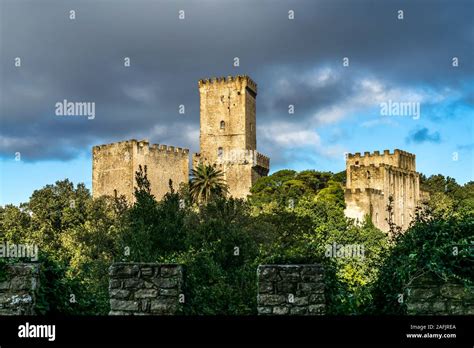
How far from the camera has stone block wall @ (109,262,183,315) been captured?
8039 millimetres

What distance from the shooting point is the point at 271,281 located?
310 inches

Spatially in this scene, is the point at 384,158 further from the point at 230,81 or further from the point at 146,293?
the point at 146,293

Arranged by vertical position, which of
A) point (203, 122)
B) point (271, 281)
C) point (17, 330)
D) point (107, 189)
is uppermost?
point (203, 122)

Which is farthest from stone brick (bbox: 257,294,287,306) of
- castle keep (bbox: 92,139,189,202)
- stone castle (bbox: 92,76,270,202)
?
stone castle (bbox: 92,76,270,202)

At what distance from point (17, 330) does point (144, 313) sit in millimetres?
1384

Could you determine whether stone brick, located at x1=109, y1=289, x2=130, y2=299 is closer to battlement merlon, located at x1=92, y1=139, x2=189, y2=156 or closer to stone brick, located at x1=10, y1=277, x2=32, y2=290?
stone brick, located at x1=10, y1=277, x2=32, y2=290

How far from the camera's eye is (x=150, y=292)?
8.06 meters

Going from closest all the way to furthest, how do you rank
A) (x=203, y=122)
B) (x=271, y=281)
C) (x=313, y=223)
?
(x=271, y=281), (x=313, y=223), (x=203, y=122)

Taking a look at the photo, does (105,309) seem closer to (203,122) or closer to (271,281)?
(271,281)

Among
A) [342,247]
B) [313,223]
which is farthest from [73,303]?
[313,223]

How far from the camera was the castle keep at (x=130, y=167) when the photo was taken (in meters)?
60.0

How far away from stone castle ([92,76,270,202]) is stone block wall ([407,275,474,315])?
173 ft

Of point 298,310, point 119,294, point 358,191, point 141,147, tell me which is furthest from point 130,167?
point 298,310

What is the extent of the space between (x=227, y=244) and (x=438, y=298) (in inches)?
549
